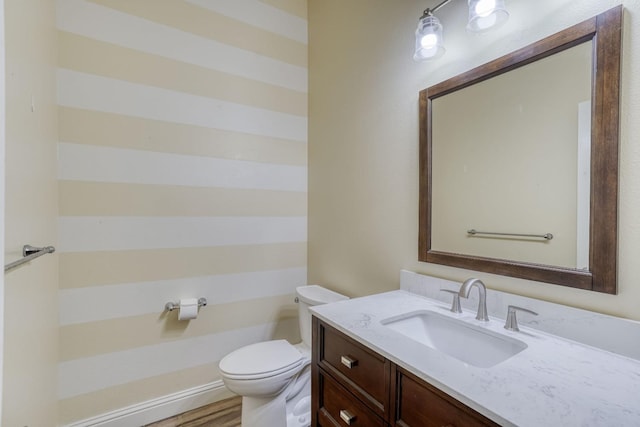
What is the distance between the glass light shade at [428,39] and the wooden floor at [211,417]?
7.40 feet

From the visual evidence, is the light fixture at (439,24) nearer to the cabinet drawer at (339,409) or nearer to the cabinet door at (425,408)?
the cabinet door at (425,408)

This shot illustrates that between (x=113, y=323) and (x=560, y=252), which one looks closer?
(x=560, y=252)

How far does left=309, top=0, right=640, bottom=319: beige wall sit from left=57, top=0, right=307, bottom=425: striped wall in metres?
0.26

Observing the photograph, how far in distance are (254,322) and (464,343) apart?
4.83 ft

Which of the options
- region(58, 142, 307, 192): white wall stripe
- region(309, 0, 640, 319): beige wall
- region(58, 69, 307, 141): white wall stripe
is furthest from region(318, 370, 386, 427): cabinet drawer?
→ region(58, 69, 307, 141): white wall stripe

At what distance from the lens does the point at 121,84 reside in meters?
1.66

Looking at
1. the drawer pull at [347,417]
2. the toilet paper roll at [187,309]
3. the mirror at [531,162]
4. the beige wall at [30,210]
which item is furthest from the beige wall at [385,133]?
the beige wall at [30,210]

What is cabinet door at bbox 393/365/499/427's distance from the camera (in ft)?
2.14

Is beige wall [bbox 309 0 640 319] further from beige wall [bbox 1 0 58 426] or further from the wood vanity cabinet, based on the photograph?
beige wall [bbox 1 0 58 426]

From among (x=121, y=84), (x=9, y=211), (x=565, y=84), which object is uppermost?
(x=121, y=84)

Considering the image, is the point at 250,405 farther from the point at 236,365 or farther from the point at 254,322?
the point at 254,322

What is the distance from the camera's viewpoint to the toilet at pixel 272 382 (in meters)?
1.44

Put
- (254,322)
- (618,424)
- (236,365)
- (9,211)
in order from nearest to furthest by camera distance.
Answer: (618,424) → (9,211) → (236,365) → (254,322)

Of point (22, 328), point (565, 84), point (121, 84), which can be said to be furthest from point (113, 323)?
point (565, 84)
